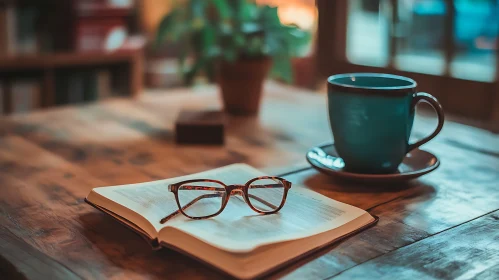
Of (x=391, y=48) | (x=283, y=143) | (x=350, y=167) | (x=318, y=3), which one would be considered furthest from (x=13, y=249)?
(x=318, y=3)

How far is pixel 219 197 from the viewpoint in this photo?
2.59 ft

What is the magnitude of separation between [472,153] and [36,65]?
202 centimetres

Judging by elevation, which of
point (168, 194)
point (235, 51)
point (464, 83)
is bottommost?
point (464, 83)

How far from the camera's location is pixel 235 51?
1326 millimetres

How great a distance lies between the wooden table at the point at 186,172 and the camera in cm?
65

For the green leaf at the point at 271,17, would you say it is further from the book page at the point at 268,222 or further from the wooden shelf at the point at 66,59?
the wooden shelf at the point at 66,59

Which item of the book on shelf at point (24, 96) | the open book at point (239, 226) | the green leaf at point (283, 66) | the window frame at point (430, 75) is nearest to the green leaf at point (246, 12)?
the green leaf at point (283, 66)

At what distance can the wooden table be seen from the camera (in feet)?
Answer: 2.13

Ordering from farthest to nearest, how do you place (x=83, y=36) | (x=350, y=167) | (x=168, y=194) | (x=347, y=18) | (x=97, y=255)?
(x=347, y=18), (x=83, y=36), (x=350, y=167), (x=168, y=194), (x=97, y=255)

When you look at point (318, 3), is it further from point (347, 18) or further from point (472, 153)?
point (472, 153)

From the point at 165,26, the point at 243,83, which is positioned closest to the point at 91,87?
the point at 165,26

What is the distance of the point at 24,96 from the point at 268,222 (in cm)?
210

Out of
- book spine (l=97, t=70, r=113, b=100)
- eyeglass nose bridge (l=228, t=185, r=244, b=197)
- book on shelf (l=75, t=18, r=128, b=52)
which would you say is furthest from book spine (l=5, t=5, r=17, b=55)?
eyeglass nose bridge (l=228, t=185, r=244, b=197)

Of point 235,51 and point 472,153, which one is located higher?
point 235,51
